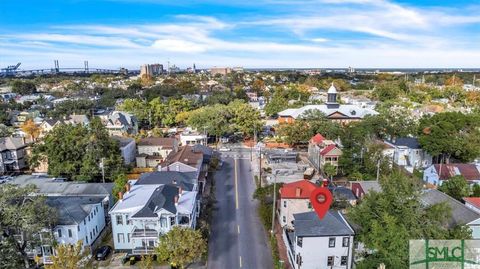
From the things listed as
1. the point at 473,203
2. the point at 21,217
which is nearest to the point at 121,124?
the point at 21,217

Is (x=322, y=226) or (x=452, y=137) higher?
(x=452, y=137)

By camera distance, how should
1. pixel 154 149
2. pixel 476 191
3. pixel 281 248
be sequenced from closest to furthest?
pixel 281 248
pixel 476 191
pixel 154 149

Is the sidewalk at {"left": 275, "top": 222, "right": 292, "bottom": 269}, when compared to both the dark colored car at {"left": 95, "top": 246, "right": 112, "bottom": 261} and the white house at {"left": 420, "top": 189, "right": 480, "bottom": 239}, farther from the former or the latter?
the dark colored car at {"left": 95, "top": 246, "right": 112, "bottom": 261}

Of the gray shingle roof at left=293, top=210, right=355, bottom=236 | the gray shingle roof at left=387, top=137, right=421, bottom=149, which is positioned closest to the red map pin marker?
the gray shingle roof at left=293, top=210, right=355, bottom=236

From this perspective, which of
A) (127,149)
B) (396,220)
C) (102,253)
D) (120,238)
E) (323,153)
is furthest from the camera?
(127,149)

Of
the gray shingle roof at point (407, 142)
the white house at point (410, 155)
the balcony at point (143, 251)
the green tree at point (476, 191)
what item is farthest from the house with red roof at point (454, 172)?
the balcony at point (143, 251)

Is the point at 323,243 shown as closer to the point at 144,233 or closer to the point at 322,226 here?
the point at 322,226
